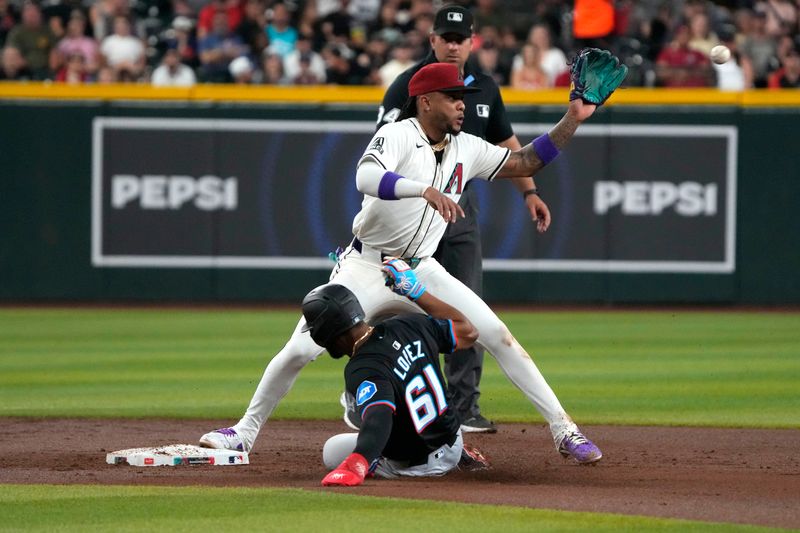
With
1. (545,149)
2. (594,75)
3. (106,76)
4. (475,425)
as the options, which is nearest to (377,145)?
(545,149)

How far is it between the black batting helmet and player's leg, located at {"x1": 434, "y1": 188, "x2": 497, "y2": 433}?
77.3 inches

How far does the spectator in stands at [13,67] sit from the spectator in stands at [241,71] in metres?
2.49

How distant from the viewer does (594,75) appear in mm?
6719

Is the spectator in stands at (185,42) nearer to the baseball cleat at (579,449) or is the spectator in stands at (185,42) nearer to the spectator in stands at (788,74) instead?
the spectator in stands at (788,74)

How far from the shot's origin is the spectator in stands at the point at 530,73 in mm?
16156

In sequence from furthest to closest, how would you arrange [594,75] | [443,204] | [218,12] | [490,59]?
[218,12] < [490,59] < [594,75] < [443,204]

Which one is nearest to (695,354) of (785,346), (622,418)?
(785,346)

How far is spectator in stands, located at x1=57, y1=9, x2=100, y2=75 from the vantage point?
16.9m

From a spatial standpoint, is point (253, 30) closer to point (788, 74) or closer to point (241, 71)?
point (241, 71)

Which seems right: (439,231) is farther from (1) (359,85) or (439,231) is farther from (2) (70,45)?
(2) (70,45)

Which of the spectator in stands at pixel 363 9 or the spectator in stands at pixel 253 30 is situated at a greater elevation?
the spectator in stands at pixel 363 9

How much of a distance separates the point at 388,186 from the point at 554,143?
1.12m

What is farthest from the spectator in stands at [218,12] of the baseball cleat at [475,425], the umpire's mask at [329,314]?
the umpire's mask at [329,314]

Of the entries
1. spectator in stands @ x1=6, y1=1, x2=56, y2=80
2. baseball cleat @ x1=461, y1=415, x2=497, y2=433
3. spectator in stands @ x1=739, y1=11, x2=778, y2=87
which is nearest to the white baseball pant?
baseball cleat @ x1=461, y1=415, x2=497, y2=433
